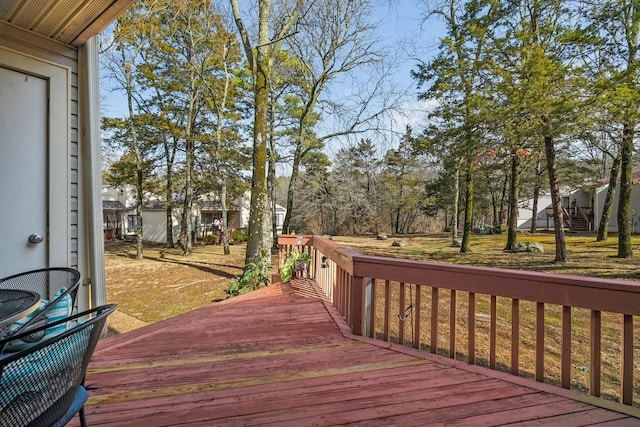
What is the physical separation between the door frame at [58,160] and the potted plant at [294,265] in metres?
2.68

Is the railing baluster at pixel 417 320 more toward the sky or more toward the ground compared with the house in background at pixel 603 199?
more toward the ground

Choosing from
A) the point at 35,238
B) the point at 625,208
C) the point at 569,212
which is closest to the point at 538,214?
the point at 569,212

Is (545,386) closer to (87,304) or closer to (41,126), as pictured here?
(87,304)

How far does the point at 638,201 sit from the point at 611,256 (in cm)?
1398

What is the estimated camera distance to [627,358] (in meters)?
1.70

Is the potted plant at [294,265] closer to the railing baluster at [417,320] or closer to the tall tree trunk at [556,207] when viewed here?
the railing baluster at [417,320]

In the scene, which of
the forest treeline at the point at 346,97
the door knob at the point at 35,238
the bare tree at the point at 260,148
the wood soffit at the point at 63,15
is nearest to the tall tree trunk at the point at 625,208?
the forest treeline at the point at 346,97

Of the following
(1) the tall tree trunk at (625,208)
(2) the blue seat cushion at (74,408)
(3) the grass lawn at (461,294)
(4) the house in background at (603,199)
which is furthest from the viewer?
(4) the house in background at (603,199)

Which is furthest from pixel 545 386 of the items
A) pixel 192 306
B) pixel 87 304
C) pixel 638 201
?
pixel 638 201

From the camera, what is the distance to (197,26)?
1154cm

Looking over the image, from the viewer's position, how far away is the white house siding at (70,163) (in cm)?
243

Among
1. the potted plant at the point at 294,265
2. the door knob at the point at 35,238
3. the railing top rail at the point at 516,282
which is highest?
the door knob at the point at 35,238

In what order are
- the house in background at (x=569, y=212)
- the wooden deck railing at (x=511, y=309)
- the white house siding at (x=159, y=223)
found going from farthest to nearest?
the house in background at (x=569, y=212) < the white house siding at (x=159, y=223) < the wooden deck railing at (x=511, y=309)

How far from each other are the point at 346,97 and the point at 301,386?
1141cm
